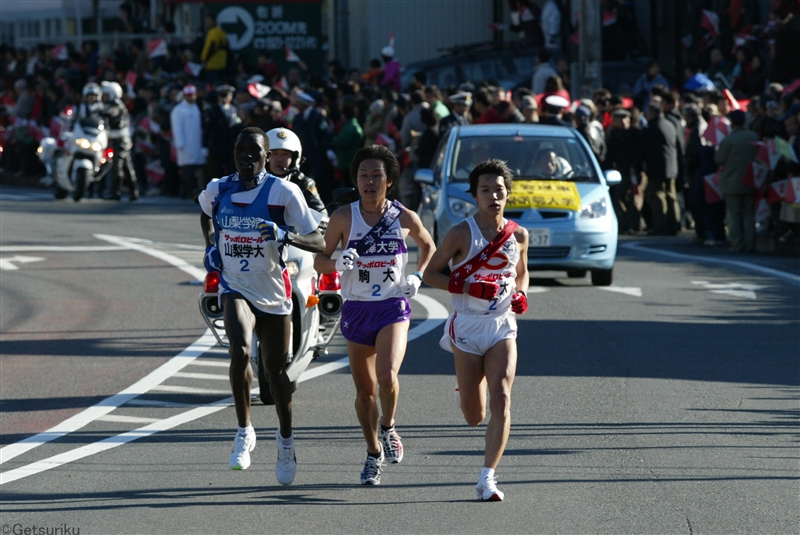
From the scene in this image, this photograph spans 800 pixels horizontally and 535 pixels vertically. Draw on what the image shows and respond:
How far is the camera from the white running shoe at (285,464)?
7.86 m

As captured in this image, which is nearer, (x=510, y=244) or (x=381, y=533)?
(x=381, y=533)

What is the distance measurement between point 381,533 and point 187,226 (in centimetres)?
1679

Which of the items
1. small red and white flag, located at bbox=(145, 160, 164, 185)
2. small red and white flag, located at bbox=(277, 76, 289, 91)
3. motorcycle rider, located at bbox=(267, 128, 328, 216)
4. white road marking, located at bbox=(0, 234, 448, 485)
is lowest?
white road marking, located at bbox=(0, 234, 448, 485)

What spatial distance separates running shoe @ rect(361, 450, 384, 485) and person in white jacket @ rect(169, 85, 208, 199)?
754 inches

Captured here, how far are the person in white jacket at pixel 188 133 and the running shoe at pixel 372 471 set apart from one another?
754 inches

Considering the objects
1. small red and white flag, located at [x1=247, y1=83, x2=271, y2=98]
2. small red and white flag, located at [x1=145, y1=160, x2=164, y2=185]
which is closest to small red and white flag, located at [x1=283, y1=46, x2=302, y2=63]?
small red and white flag, located at [x1=145, y1=160, x2=164, y2=185]

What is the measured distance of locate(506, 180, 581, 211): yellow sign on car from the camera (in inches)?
634

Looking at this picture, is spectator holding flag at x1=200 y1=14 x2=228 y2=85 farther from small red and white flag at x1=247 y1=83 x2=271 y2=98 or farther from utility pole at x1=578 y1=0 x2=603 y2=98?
utility pole at x1=578 y1=0 x2=603 y2=98

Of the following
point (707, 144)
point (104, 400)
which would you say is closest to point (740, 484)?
point (104, 400)

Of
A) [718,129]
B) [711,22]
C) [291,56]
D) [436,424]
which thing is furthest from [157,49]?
[436,424]

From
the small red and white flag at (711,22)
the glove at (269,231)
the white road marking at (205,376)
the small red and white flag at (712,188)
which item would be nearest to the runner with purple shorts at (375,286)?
the glove at (269,231)

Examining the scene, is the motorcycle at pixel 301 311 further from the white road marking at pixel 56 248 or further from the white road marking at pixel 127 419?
the white road marking at pixel 56 248

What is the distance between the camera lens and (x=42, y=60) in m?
38.4

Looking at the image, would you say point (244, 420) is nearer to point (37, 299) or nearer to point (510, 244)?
point (510, 244)
